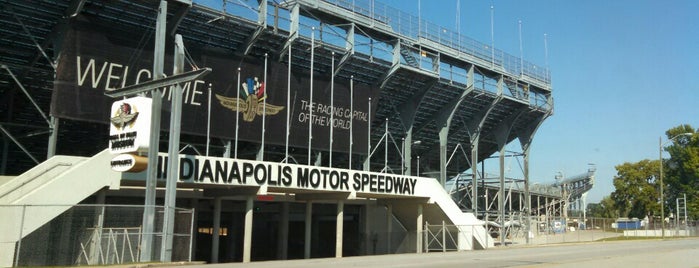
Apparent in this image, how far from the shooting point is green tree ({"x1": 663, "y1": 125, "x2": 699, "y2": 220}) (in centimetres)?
8538

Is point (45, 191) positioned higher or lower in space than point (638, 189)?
lower

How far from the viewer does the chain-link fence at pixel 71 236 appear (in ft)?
69.4

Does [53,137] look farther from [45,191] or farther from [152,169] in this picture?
[152,169]

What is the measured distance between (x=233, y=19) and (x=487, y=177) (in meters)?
34.8

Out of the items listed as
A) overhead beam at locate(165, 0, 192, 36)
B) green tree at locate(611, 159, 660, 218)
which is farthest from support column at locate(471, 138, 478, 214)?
green tree at locate(611, 159, 660, 218)

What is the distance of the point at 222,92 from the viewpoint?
34250 millimetres

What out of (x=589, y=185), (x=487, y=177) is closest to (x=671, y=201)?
(x=589, y=185)

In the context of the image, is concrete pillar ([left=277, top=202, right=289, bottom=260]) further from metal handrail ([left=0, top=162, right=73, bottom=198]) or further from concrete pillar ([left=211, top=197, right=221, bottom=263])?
metal handrail ([left=0, top=162, right=73, bottom=198])

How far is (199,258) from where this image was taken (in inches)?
1588

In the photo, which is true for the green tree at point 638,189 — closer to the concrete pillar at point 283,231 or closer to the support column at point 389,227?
the support column at point 389,227

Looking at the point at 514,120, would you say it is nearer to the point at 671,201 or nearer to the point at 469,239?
the point at 469,239

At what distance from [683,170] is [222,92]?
251ft

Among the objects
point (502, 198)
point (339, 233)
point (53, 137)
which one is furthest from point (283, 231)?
point (502, 198)

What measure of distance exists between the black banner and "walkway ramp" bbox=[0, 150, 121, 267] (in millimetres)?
4931
